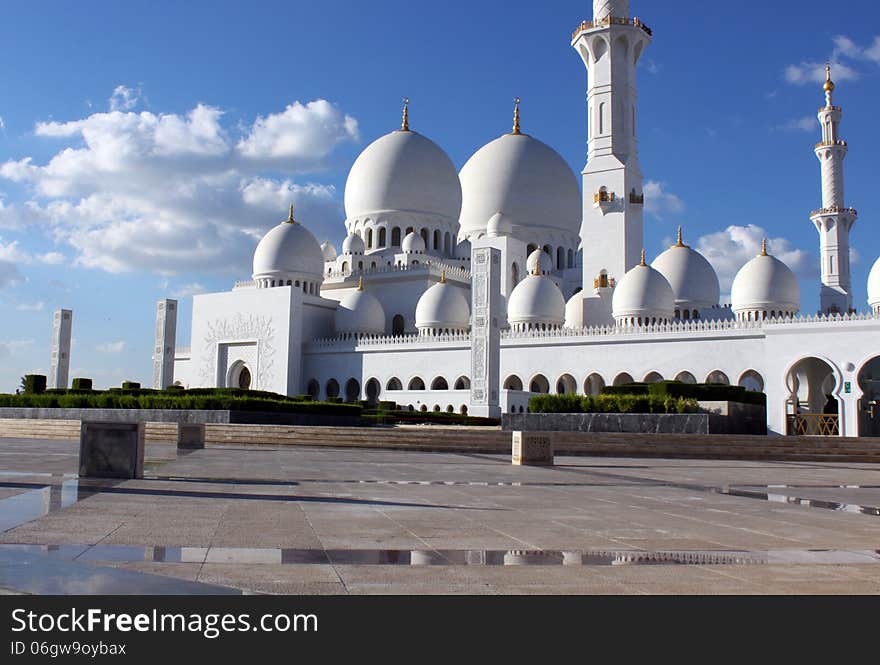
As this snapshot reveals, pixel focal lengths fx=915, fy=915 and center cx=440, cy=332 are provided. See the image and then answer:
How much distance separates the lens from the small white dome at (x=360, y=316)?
44.3m

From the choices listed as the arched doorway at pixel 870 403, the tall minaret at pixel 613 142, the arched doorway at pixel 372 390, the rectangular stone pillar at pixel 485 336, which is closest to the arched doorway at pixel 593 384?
the rectangular stone pillar at pixel 485 336

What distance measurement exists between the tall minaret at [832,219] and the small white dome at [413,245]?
18.8m

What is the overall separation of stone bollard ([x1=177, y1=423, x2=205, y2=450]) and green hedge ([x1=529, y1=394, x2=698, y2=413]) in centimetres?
878

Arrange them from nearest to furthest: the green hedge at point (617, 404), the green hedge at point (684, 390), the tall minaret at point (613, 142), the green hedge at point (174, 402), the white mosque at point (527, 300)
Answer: the green hedge at point (617, 404) → the green hedge at point (174, 402) → the green hedge at point (684, 390) → the white mosque at point (527, 300) → the tall minaret at point (613, 142)

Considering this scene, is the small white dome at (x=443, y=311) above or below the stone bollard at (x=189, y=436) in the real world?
above

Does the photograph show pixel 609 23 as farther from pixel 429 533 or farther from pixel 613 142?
pixel 429 533

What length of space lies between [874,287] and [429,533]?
29.9 metres

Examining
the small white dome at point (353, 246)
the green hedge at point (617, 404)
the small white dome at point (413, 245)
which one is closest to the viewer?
the green hedge at point (617, 404)

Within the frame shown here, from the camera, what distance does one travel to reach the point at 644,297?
3603cm

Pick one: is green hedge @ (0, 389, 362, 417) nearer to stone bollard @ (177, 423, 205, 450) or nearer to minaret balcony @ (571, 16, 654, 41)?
stone bollard @ (177, 423, 205, 450)

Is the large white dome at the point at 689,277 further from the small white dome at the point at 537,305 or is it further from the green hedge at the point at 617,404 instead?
the green hedge at the point at 617,404

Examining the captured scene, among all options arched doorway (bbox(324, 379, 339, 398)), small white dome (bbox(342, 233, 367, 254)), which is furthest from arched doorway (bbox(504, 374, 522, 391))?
small white dome (bbox(342, 233, 367, 254))

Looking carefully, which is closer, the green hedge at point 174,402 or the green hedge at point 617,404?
the green hedge at point 617,404
